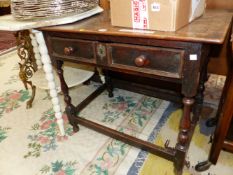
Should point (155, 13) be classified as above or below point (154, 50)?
above

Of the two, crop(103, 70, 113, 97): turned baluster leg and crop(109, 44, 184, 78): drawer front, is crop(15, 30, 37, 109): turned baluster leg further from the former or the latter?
crop(109, 44, 184, 78): drawer front

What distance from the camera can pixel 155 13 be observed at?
→ 770 mm

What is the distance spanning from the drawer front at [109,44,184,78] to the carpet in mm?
577

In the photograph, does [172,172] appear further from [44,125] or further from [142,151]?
[44,125]

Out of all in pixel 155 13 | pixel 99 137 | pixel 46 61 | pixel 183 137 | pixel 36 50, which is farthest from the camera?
pixel 36 50

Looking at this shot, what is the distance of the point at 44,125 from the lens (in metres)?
1.50

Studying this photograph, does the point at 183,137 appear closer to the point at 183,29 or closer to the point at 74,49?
the point at 183,29

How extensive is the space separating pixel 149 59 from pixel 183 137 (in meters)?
0.41

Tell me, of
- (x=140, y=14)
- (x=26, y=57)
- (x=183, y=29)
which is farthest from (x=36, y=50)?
(x=183, y=29)

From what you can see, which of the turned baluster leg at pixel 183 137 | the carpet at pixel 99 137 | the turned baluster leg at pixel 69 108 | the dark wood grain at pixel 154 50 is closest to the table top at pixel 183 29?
the dark wood grain at pixel 154 50

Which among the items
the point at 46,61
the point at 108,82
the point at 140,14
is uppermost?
the point at 140,14

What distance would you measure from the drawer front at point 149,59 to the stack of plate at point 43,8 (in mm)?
313

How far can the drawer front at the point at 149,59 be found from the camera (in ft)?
2.53

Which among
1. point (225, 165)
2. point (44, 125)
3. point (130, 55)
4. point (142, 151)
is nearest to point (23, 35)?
point (44, 125)
